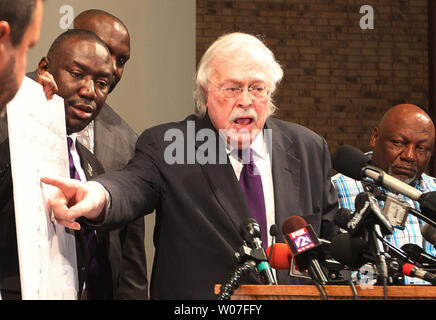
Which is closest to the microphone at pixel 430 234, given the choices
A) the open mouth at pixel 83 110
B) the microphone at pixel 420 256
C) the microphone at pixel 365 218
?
the microphone at pixel 420 256

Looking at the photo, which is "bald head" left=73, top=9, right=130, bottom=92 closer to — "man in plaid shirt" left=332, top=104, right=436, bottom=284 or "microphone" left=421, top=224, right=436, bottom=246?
"man in plaid shirt" left=332, top=104, right=436, bottom=284

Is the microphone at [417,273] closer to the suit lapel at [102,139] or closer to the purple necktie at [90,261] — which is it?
the purple necktie at [90,261]

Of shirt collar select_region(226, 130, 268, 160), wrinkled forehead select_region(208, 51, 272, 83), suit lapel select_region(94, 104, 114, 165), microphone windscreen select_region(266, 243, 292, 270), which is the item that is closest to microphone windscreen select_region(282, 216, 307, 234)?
microphone windscreen select_region(266, 243, 292, 270)

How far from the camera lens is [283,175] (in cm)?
241

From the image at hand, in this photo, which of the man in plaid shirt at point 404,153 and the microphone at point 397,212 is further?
the man in plaid shirt at point 404,153

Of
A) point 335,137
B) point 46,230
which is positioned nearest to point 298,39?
point 335,137

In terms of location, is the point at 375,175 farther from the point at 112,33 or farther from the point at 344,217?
the point at 112,33

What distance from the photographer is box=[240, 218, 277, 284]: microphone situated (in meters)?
1.66

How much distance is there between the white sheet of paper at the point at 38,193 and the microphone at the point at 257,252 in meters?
0.46

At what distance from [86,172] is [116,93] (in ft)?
8.08

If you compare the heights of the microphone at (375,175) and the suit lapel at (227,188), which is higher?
the microphone at (375,175)

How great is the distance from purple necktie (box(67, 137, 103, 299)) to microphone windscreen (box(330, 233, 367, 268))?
34.5 inches

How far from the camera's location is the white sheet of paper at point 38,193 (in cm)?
145

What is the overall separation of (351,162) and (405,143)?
231 centimetres
